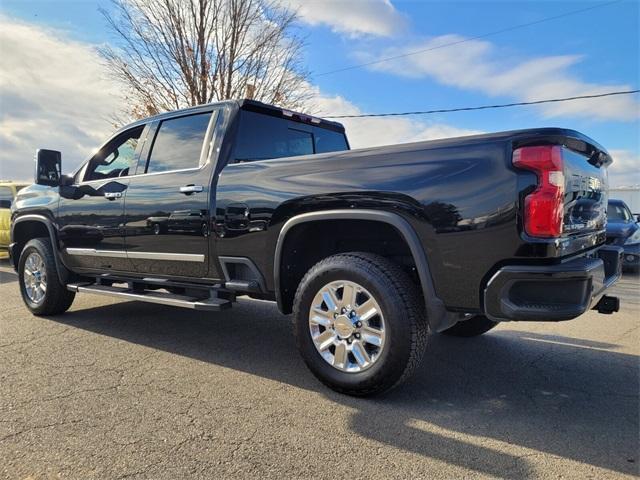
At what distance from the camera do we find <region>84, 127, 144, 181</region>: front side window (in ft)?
15.2

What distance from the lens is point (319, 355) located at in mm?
3143

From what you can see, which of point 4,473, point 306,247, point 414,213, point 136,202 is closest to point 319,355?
point 306,247

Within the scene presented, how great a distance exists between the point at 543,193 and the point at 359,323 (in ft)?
4.22

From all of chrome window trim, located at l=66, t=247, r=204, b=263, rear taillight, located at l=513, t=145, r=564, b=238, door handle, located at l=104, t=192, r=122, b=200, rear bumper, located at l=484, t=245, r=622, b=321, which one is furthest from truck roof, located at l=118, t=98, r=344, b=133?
rear bumper, located at l=484, t=245, r=622, b=321

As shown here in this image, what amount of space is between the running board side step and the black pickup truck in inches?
1.0

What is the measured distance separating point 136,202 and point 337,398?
2.43 meters

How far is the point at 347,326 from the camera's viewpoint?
303 cm

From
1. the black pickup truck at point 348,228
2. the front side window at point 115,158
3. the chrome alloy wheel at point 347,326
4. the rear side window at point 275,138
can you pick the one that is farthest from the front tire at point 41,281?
the chrome alloy wheel at point 347,326

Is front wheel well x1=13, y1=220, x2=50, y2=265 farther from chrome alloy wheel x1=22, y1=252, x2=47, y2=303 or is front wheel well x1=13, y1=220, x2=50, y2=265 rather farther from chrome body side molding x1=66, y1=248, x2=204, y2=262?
chrome body side molding x1=66, y1=248, x2=204, y2=262

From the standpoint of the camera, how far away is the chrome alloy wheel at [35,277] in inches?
203

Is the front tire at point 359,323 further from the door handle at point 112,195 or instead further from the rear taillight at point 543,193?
the door handle at point 112,195

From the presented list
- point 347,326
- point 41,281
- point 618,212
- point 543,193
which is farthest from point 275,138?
point 618,212

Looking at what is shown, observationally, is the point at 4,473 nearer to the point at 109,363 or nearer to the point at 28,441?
the point at 28,441

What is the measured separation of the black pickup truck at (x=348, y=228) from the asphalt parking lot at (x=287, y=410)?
0.39 m
